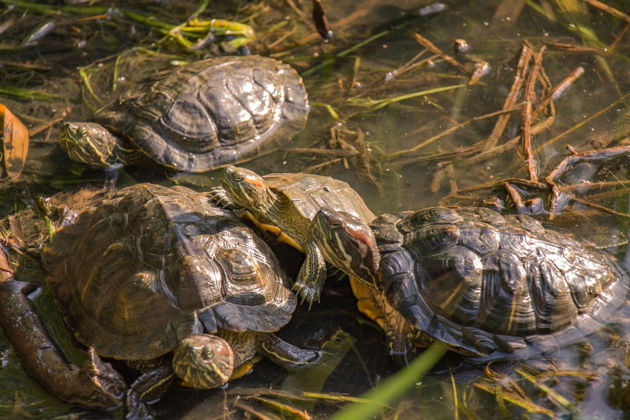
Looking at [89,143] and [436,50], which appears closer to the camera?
[89,143]

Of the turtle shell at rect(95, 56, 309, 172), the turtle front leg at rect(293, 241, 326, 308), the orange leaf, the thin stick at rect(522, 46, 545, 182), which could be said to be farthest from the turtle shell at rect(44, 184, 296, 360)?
the thin stick at rect(522, 46, 545, 182)

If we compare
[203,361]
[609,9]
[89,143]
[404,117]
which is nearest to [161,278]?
[203,361]

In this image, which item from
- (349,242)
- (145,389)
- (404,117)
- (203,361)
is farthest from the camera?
(404,117)

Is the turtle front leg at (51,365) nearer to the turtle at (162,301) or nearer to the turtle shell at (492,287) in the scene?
the turtle at (162,301)

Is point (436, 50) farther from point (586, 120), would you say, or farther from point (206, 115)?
point (206, 115)

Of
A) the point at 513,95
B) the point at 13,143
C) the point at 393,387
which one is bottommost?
the point at 393,387

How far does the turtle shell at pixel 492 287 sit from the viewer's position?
4.62 meters

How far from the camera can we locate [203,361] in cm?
415

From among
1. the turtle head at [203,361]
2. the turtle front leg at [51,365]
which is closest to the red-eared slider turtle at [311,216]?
the turtle head at [203,361]

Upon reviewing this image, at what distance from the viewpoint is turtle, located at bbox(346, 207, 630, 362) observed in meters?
4.62

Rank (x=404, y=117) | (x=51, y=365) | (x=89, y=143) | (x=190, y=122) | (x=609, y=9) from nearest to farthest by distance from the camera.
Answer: (x=51, y=365) < (x=89, y=143) < (x=190, y=122) < (x=404, y=117) < (x=609, y=9)

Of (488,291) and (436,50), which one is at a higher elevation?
(436,50)

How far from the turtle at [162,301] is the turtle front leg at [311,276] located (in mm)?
116

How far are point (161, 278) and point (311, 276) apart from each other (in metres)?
1.12
